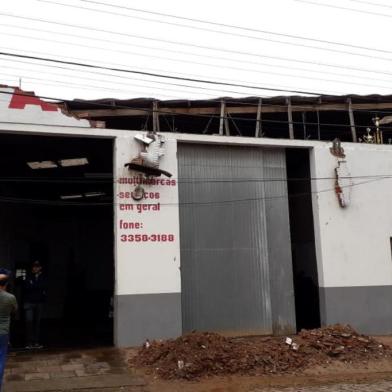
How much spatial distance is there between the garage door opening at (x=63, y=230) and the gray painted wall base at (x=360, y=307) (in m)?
5.63

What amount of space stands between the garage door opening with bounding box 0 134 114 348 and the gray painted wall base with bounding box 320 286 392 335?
563cm

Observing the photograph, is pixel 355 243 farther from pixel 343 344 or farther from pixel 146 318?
pixel 146 318

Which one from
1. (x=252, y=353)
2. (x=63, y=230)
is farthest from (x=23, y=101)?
(x=63, y=230)

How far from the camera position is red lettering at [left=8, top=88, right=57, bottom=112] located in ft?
36.9

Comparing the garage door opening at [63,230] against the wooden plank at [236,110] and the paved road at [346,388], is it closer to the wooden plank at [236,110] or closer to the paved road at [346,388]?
the wooden plank at [236,110]

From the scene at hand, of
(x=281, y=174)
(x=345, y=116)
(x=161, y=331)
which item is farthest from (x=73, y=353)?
(x=345, y=116)

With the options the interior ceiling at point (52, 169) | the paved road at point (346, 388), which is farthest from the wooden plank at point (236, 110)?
the paved road at point (346, 388)

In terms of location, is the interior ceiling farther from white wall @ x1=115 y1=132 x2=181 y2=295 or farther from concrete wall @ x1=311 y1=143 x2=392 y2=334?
concrete wall @ x1=311 y1=143 x2=392 y2=334

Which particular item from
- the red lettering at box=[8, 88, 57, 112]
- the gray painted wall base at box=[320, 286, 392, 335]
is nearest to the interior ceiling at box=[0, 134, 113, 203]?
the red lettering at box=[8, 88, 57, 112]

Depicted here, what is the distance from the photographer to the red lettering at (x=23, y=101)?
36.9 feet

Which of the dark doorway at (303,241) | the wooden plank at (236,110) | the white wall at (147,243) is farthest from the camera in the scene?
the dark doorway at (303,241)

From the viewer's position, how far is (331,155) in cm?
1352

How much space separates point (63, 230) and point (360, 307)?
1140cm

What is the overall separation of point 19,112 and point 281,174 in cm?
657
